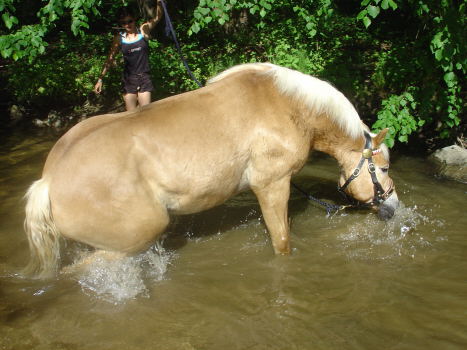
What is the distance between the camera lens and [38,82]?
29.1 ft

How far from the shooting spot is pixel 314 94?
3756 millimetres

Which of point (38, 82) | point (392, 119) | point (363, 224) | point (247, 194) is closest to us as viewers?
point (363, 224)

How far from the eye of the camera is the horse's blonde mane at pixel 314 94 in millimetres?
3730

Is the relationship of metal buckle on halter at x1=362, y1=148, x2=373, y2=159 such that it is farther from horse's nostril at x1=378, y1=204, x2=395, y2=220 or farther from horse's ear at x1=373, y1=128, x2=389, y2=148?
horse's nostril at x1=378, y1=204, x2=395, y2=220

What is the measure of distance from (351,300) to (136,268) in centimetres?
189

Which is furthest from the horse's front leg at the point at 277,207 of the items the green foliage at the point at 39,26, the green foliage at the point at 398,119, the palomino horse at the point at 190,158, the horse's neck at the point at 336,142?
the green foliage at the point at 39,26

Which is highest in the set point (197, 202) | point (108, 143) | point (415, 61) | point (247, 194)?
point (415, 61)

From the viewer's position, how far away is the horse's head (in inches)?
161

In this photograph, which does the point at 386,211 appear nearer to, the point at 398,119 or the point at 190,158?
the point at 398,119

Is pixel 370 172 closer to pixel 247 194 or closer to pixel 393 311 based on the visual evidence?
pixel 393 311

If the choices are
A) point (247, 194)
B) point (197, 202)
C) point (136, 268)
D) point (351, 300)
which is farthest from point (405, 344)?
point (247, 194)

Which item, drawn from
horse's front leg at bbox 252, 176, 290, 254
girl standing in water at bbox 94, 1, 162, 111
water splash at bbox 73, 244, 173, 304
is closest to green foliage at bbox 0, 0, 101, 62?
girl standing in water at bbox 94, 1, 162, 111

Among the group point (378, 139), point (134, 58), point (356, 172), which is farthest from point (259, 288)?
point (134, 58)

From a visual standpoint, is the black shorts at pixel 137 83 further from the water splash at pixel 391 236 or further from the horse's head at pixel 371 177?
the water splash at pixel 391 236
